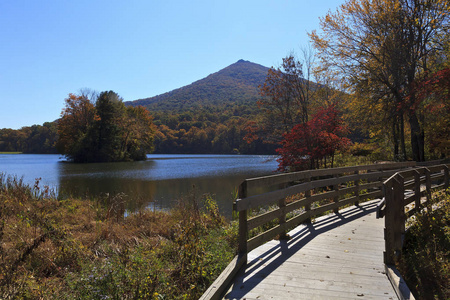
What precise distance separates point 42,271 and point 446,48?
66.0 ft

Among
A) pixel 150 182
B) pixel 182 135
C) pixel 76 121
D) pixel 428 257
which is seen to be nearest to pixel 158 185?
pixel 150 182

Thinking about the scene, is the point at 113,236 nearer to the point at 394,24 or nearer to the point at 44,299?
the point at 44,299

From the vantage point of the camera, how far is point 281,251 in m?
4.88

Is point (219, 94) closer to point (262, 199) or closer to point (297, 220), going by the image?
point (297, 220)

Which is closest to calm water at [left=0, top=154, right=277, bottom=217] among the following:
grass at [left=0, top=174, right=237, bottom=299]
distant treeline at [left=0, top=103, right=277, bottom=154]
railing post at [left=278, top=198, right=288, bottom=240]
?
grass at [left=0, top=174, right=237, bottom=299]

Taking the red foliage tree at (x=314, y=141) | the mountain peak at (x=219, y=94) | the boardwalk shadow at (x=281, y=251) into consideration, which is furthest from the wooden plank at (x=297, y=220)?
the mountain peak at (x=219, y=94)

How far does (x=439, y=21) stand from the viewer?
16.3 m

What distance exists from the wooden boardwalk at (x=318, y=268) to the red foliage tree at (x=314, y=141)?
A: 907cm

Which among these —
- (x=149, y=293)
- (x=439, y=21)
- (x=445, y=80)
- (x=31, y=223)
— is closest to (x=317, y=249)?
(x=149, y=293)

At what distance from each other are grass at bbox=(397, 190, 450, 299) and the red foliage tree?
882 centimetres

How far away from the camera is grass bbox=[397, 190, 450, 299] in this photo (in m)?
4.06

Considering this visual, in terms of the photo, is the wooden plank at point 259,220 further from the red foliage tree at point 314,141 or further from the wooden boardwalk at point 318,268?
the red foliage tree at point 314,141

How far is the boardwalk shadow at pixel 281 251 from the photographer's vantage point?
3.64 m

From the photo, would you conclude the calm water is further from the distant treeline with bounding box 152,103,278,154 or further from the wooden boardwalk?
the distant treeline with bounding box 152,103,278,154
